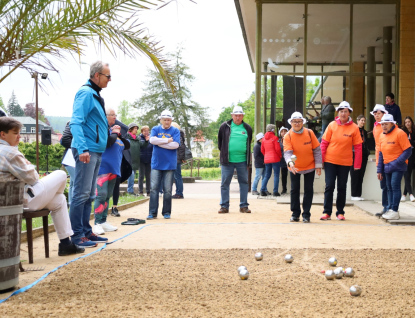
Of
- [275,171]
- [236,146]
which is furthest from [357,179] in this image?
[236,146]

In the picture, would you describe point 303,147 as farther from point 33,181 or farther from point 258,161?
point 258,161

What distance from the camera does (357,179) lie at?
13.3m

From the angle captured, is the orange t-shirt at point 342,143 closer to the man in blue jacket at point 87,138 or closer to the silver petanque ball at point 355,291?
the man in blue jacket at point 87,138

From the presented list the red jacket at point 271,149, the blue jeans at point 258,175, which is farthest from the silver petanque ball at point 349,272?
the blue jeans at point 258,175

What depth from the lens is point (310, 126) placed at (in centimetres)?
1591

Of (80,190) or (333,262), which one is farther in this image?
(80,190)

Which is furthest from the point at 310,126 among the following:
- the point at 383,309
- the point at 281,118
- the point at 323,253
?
the point at 383,309

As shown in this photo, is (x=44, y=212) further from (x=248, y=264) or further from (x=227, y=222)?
(x=227, y=222)

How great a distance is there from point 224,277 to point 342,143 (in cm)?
514

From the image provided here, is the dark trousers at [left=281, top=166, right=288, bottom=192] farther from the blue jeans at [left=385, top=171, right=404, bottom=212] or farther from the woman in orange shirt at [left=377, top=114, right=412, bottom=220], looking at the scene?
the woman in orange shirt at [left=377, top=114, right=412, bottom=220]

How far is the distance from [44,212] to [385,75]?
41.5 feet

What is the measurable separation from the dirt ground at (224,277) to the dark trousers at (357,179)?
16.7ft

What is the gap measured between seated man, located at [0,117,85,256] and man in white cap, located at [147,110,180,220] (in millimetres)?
3682

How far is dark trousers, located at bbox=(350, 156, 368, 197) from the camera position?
13170 mm
